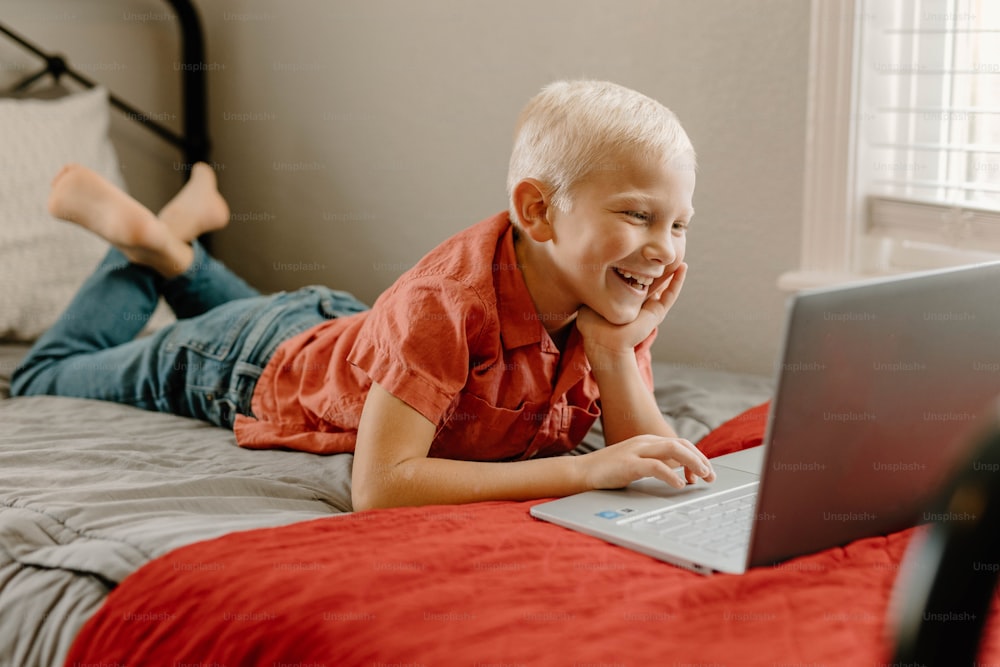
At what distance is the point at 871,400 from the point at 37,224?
1.77 meters

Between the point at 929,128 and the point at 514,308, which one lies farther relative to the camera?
the point at 929,128

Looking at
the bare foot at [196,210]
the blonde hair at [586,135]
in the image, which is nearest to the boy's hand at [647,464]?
the blonde hair at [586,135]

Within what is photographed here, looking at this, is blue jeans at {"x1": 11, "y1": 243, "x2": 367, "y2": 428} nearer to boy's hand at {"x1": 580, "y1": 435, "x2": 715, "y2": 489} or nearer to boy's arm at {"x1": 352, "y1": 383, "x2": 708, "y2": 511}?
boy's arm at {"x1": 352, "y1": 383, "x2": 708, "y2": 511}

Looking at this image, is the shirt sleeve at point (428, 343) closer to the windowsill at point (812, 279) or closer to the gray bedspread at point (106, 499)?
the gray bedspread at point (106, 499)

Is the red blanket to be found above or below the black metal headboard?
below

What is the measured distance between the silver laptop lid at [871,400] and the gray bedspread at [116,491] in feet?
1.54

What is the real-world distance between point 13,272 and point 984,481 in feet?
6.32

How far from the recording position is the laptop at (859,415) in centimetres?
67

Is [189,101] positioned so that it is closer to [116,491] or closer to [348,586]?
[116,491]

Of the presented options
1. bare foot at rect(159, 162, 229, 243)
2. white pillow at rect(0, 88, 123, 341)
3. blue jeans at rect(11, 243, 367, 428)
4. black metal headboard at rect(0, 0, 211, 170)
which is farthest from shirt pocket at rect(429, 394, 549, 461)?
black metal headboard at rect(0, 0, 211, 170)

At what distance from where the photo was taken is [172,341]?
156 cm

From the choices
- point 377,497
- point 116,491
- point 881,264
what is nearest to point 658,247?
point 377,497

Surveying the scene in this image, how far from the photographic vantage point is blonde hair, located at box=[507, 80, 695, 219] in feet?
3.50

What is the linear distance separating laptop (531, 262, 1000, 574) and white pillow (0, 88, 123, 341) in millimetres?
1450
